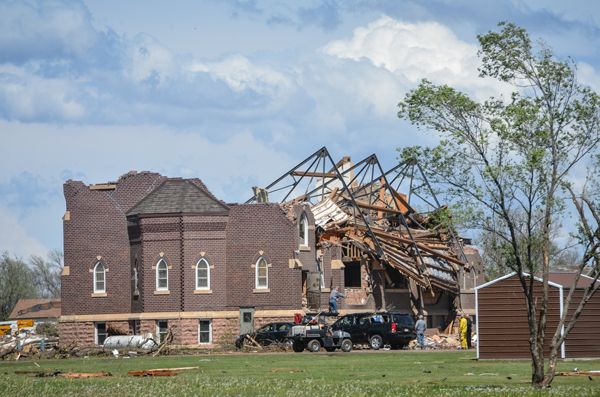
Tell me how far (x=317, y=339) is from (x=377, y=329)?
194 inches

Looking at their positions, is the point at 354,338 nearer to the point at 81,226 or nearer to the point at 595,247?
the point at 81,226

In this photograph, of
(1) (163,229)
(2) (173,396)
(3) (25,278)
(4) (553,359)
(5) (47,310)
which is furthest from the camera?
(3) (25,278)

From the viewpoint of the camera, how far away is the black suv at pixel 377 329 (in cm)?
5622

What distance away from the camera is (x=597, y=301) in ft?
141

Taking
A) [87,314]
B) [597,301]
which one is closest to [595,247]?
[597,301]

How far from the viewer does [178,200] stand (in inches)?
2530

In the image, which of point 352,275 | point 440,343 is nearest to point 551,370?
point 440,343

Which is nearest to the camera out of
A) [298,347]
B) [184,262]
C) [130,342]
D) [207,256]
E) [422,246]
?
[298,347]

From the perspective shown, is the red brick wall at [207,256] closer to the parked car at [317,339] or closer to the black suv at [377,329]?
the black suv at [377,329]

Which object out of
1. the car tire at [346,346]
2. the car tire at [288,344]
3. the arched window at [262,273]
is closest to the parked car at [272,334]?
the car tire at [288,344]

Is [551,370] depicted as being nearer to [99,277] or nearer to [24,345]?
[24,345]

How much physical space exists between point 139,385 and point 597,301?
2028 cm

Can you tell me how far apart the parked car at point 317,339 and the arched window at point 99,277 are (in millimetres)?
17543

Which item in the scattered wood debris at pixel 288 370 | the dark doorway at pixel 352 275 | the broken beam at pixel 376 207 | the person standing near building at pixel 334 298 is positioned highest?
the broken beam at pixel 376 207
